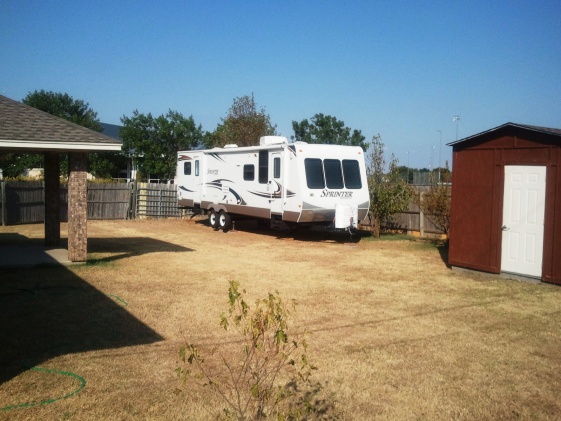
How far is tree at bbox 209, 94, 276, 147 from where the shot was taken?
30.4 meters

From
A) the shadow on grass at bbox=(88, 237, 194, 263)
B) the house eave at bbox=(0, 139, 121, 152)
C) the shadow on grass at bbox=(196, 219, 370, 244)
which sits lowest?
the shadow on grass at bbox=(88, 237, 194, 263)

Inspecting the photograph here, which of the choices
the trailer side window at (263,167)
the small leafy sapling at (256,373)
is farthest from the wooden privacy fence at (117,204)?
the small leafy sapling at (256,373)

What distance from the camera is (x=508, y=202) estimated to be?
10.7 metres

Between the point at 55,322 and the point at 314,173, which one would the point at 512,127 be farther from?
the point at 55,322

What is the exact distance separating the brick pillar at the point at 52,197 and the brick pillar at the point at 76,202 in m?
2.50

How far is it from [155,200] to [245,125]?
7.45 metres

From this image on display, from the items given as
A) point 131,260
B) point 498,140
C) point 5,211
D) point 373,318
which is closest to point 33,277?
point 131,260

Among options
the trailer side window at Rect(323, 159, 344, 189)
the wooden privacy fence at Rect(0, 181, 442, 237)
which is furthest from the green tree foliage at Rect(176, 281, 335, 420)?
the wooden privacy fence at Rect(0, 181, 442, 237)

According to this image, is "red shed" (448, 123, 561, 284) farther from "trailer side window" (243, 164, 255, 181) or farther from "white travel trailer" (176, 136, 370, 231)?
"trailer side window" (243, 164, 255, 181)

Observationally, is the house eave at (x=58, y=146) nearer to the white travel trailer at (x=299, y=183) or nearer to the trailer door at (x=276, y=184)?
the white travel trailer at (x=299, y=183)

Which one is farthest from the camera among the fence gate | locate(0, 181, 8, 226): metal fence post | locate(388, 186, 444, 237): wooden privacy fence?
the fence gate

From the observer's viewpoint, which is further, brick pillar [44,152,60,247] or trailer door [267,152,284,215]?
trailer door [267,152,284,215]

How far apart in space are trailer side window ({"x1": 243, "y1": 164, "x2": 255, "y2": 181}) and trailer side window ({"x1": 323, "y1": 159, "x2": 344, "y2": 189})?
266cm

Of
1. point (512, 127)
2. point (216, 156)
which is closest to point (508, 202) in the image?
point (512, 127)
